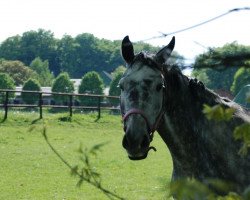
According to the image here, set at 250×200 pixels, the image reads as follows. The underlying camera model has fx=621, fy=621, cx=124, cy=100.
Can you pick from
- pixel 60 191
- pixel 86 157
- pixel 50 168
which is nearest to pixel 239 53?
pixel 86 157

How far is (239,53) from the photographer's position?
6.12 ft

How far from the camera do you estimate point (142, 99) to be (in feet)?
12.7

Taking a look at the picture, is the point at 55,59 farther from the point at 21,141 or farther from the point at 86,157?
the point at 86,157

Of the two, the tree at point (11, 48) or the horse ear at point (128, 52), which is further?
the tree at point (11, 48)

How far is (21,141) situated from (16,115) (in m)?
5.19

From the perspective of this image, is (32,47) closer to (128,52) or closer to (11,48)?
(11,48)

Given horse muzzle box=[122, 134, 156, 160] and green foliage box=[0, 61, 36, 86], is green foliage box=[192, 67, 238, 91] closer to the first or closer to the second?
horse muzzle box=[122, 134, 156, 160]

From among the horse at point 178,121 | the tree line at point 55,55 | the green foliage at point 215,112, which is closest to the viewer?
the green foliage at point 215,112

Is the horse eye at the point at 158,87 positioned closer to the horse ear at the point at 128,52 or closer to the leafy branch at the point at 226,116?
the horse ear at the point at 128,52

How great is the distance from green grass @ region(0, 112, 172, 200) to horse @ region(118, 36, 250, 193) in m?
0.95

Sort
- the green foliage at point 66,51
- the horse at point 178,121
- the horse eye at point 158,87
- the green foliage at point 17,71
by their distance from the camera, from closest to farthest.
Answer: the horse at point 178,121, the horse eye at point 158,87, the green foliage at point 17,71, the green foliage at point 66,51

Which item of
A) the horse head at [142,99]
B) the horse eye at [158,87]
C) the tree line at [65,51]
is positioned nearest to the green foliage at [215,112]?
the horse head at [142,99]

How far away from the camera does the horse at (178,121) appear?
381cm

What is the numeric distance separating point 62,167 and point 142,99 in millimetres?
9460
